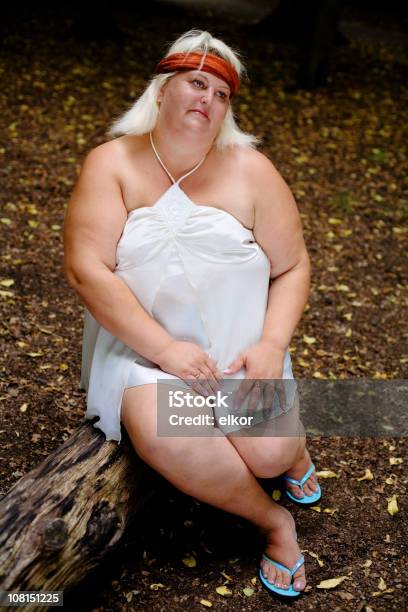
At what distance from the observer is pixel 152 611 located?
2.64 meters

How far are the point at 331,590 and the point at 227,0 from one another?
12.5 metres

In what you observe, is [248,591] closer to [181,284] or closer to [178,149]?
[181,284]

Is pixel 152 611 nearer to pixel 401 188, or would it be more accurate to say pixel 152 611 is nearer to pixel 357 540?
pixel 357 540

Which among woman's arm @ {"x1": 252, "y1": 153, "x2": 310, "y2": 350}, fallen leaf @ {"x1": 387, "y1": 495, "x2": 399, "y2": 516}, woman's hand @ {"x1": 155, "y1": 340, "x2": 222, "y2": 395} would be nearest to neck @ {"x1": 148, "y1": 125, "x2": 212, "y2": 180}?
woman's arm @ {"x1": 252, "y1": 153, "x2": 310, "y2": 350}

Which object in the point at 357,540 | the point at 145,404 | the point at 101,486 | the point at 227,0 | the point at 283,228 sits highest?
the point at 283,228

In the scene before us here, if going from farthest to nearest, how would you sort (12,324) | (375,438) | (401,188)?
1. (401,188)
2. (12,324)
3. (375,438)

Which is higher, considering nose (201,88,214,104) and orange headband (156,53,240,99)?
orange headband (156,53,240,99)

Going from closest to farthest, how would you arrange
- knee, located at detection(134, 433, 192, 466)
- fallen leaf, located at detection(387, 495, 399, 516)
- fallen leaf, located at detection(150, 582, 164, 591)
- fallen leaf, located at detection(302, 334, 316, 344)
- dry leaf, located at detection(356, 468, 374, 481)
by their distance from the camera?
knee, located at detection(134, 433, 192, 466) → fallen leaf, located at detection(150, 582, 164, 591) → fallen leaf, located at detection(387, 495, 399, 516) → dry leaf, located at detection(356, 468, 374, 481) → fallen leaf, located at detection(302, 334, 316, 344)

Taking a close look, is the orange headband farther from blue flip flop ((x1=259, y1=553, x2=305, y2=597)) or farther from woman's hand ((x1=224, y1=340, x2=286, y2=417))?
Answer: blue flip flop ((x1=259, y1=553, x2=305, y2=597))

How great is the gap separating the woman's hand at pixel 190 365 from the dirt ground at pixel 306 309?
0.67 meters

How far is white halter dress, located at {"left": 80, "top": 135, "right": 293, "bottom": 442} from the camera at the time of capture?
269cm

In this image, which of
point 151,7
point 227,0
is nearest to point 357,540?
point 151,7

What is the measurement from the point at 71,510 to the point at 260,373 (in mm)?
802

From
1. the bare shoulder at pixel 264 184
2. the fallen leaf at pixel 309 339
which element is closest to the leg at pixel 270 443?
the bare shoulder at pixel 264 184
